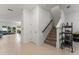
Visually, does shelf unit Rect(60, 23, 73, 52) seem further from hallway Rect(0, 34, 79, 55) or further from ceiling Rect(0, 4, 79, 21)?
ceiling Rect(0, 4, 79, 21)

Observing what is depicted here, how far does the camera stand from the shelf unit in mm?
2138

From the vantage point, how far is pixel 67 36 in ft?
7.39

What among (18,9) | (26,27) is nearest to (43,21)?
(26,27)

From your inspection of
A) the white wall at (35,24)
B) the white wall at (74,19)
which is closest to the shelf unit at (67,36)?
the white wall at (74,19)

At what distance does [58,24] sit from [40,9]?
621 mm

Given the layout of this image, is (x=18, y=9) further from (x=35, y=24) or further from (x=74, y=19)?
(x=74, y=19)

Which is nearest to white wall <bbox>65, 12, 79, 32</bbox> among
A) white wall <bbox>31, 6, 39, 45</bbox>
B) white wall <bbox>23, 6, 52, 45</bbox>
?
white wall <bbox>23, 6, 52, 45</bbox>

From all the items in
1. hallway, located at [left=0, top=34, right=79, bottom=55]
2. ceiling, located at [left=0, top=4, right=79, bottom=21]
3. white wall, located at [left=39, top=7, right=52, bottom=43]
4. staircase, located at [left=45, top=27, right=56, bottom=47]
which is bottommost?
hallway, located at [left=0, top=34, right=79, bottom=55]

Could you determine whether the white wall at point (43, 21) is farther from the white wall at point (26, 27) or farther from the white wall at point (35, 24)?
the white wall at point (26, 27)

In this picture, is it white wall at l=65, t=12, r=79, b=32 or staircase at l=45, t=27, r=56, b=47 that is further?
staircase at l=45, t=27, r=56, b=47

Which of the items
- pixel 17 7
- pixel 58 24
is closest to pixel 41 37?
pixel 58 24

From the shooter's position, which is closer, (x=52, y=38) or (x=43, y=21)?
(x=43, y=21)

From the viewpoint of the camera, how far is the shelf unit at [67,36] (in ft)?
7.01

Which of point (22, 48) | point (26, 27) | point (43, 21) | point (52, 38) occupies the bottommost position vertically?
point (22, 48)
